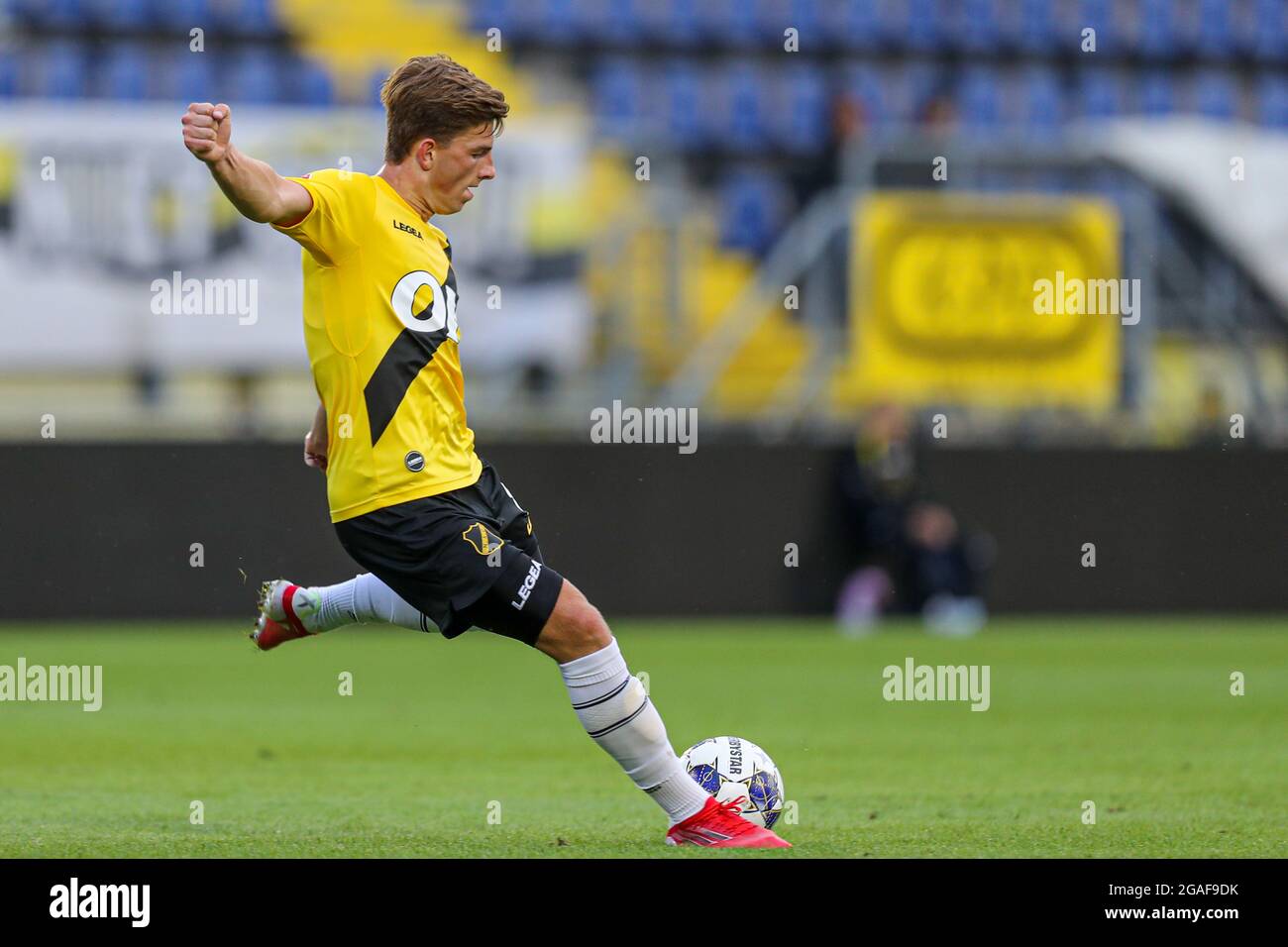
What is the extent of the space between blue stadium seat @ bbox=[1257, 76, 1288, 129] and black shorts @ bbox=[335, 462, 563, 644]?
65.1ft

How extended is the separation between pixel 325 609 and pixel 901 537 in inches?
455

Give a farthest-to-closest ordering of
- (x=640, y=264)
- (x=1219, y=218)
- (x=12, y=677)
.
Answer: (x=1219, y=218) → (x=640, y=264) → (x=12, y=677)

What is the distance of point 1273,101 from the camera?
24328mm


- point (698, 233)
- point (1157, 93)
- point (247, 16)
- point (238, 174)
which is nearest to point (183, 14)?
point (247, 16)

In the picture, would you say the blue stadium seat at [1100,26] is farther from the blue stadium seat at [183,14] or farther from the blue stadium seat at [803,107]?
the blue stadium seat at [183,14]

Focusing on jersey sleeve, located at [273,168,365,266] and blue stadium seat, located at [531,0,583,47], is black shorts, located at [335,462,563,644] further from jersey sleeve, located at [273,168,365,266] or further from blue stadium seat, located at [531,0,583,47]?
blue stadium seat, located at [531,0,583,47]

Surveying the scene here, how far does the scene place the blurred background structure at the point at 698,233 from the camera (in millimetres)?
17531

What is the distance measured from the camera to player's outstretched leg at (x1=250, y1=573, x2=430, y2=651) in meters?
6.59

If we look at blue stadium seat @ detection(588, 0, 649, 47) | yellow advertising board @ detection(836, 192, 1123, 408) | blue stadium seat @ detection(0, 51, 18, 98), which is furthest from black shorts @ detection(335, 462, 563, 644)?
blue stadium seat @ detection(588, 0, 649, 47)

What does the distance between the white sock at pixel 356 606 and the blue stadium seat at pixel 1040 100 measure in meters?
17.9

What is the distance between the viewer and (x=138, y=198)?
17.6 m
